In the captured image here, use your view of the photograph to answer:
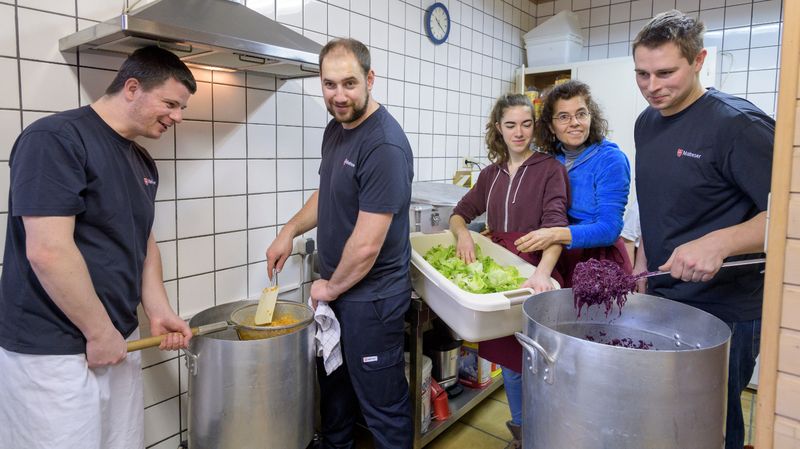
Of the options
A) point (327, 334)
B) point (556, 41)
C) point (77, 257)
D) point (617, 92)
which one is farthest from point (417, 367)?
point (556, 41)

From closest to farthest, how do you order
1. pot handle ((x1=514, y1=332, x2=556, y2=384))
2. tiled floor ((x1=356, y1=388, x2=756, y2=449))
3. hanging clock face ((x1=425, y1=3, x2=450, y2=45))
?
pot handle ((x1=514, y1=332, x2=556, y2=384))
tiled floor ((x1=356, y1=388, x2=756, y2=449))
hanging clock face ((x1=425, y1=3, x2=450, y2=45))

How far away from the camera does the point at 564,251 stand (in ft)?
6.02

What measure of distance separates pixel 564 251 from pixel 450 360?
779 millimetres

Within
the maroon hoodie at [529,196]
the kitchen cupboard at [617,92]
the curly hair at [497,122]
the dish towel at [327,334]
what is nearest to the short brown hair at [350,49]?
the curly hair at [497,122]

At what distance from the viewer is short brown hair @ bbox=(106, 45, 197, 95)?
1245 millimetres

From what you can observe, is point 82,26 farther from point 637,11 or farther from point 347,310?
point 637,11

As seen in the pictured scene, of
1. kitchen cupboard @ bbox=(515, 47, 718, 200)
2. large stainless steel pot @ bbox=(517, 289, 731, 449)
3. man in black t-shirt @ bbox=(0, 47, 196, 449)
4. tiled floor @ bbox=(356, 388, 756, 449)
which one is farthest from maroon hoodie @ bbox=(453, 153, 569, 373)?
kitchen cupboard @ bbox=(515, 47, 718, 200)

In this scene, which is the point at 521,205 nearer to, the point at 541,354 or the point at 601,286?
the point at 601,286

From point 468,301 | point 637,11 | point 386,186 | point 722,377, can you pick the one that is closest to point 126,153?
point 386,186

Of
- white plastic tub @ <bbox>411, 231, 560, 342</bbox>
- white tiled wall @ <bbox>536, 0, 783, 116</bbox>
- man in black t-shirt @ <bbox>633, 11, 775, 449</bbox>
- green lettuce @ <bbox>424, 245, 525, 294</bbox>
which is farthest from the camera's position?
white tiled wall @ <bbox>536, 0, 783, 116</bbox>

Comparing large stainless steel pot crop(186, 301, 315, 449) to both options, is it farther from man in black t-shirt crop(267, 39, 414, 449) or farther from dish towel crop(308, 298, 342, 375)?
man in black t-shirt crop(267, 39, 414, 449)

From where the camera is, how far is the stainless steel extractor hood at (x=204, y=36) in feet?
3.91

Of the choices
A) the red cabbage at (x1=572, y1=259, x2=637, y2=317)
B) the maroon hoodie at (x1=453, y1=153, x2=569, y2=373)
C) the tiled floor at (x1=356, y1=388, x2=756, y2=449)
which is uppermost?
the maroon hoodie at (x1=453, y1=153, x2=569, y2=373)

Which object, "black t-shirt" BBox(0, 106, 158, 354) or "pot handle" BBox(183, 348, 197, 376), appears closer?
"black t-shirt" BBox(0, 106, 158, 354)
